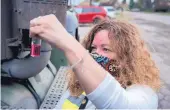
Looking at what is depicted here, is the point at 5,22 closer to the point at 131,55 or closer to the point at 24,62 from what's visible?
the point at 24,62

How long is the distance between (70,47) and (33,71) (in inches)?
50.4

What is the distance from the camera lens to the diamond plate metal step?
249cm

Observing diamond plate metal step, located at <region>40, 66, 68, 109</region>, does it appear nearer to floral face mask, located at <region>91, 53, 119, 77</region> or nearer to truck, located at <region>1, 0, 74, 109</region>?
truck, located at <region>1, 0, 74, 109</region>

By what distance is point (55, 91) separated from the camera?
2705mm

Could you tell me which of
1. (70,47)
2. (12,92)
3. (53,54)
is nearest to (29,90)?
(12,92)

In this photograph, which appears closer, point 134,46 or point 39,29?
point 39,29

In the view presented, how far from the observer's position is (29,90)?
2.46 meters

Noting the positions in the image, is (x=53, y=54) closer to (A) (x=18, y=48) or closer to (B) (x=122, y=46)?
(A) (x=18, y=48)

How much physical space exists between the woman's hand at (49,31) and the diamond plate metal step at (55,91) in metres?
1.44

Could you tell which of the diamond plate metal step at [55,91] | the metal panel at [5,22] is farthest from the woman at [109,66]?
the diamond plate metal step at [55,91]

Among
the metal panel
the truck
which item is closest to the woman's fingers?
the truck

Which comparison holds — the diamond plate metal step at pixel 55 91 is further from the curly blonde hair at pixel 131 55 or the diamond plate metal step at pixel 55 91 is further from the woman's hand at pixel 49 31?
the woman's hand at pixel 49 31

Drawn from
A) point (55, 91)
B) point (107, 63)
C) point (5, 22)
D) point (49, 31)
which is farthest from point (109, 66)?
point (55, 91)

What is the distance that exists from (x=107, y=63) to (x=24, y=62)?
2.68ft
